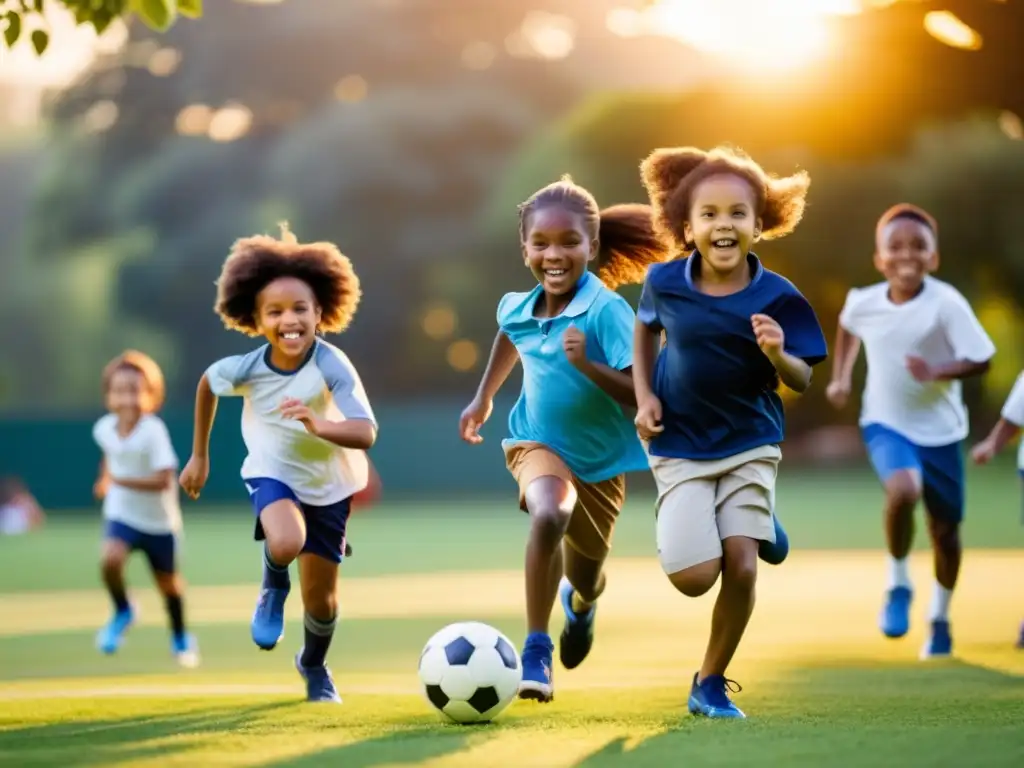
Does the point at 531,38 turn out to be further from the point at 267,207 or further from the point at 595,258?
the point at 595,258

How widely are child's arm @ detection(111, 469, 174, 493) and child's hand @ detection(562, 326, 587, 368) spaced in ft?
18.4

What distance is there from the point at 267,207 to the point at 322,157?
1904 mm

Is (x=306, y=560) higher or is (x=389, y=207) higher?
(x=389, y=207)

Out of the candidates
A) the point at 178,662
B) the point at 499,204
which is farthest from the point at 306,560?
the point at 499,204

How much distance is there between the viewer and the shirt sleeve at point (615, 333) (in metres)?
7.02

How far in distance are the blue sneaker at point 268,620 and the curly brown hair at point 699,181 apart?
2328mm

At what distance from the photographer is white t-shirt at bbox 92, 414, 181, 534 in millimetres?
11766

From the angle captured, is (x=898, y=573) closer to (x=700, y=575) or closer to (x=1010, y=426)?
(x=1010, y=426)

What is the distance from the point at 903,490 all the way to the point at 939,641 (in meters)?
0.85

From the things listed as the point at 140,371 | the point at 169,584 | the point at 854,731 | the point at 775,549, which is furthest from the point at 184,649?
the point at 854,731

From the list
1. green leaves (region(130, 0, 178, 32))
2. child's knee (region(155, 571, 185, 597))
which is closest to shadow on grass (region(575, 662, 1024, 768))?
green leaves (region(130, 0, 178, 32))

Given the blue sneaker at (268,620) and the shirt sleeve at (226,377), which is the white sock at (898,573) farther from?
the shirt sleeve at (226,377)

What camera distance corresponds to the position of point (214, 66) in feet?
152

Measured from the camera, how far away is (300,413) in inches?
278
